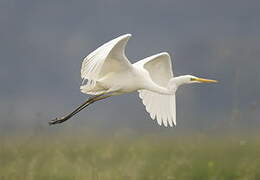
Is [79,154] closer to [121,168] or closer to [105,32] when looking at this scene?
[121,168]

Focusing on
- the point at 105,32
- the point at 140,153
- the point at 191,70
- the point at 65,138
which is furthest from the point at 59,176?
the point at 105,32

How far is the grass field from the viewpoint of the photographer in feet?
14.4

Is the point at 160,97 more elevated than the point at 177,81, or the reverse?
the point at 177,81

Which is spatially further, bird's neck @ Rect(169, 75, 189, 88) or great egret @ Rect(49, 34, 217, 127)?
bird's neck @ Rect(169, 75, 189, 88)

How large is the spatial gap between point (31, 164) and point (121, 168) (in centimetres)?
62

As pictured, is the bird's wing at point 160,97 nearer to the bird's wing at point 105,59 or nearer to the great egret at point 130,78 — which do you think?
the great egret at point 130,78

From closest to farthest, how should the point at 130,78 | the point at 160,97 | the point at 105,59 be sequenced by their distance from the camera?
1. the point at 105,59
2. the point at 130,78
3. the point at 160,97

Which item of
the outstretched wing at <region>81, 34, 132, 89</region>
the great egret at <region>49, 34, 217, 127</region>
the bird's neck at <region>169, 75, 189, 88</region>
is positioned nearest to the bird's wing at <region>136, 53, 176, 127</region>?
the great egret at <region>49, 34, 217, 127</region>

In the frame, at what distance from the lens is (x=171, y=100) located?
5.01 metres

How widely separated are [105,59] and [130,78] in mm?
660

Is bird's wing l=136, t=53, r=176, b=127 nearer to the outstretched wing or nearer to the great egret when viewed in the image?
the great egret

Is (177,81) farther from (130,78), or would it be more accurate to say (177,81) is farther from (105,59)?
(105,59)

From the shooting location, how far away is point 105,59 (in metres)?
3.92

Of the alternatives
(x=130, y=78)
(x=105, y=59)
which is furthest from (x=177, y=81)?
(x=105, y=59)
